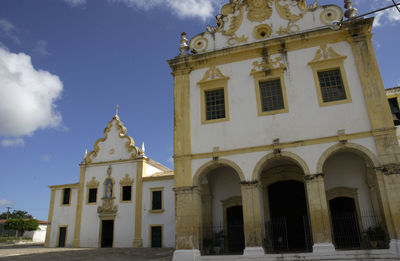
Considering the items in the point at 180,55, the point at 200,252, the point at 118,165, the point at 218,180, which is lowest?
the point at 200,252

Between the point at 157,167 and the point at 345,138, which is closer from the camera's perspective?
the point at 345,138

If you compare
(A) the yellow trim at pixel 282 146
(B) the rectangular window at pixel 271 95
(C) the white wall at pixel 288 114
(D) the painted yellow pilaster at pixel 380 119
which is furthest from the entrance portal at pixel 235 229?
(D) the painted yellow pilaster at pixel 380 119

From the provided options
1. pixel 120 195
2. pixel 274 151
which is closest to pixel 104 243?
pixel 120 195

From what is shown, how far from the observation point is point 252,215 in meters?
11.6

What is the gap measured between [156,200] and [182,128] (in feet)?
28.9

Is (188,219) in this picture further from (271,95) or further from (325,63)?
(325,63)

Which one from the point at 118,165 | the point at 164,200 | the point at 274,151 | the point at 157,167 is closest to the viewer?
the point at 274,151

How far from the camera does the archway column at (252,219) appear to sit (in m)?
11.2

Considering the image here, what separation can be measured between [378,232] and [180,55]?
10593mm

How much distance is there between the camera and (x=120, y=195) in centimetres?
2136

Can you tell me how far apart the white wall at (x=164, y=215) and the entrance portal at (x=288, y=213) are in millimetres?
8077

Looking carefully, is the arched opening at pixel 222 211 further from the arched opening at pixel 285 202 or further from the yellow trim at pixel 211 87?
the yellow trim at pixel 211 87

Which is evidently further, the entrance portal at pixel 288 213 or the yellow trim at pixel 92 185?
the yellow trim at pixel 92 185

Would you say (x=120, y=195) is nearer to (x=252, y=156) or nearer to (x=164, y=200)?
(x=164, y=200)
